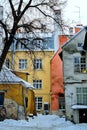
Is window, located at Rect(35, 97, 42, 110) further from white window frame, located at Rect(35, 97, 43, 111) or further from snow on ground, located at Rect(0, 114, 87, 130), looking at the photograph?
snow on ground, located at Rect(0, 114, 87, 130)

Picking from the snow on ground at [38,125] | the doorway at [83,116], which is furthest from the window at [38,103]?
the snow on ground at [38,125]

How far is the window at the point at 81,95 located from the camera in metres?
29.8

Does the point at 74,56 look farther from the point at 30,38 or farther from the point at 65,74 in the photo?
the point at 30,38

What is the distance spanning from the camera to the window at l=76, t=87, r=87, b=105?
97.8 ft

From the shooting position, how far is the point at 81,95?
30.0m

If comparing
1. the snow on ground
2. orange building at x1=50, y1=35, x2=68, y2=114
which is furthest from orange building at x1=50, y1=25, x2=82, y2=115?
the snow on ground

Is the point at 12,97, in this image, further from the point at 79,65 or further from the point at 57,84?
the point at 57,84

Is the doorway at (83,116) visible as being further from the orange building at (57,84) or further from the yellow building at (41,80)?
the yellow building at (41,80)

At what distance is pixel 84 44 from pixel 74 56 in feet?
5.27

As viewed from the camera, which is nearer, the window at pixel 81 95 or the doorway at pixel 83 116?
the doorway at pixel 83 116

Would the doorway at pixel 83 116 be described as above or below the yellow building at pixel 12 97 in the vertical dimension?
below

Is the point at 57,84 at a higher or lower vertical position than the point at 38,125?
higher

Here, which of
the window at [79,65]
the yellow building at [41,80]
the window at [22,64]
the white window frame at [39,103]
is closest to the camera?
the window at [79,65]

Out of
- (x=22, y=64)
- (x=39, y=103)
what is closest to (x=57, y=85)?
(x=39, y=103)
